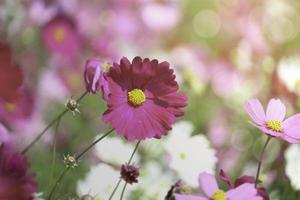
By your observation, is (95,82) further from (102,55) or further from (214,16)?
(214,16)

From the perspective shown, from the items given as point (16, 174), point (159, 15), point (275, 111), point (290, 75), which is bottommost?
point (16, 174)

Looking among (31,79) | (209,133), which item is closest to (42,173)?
(209,133)

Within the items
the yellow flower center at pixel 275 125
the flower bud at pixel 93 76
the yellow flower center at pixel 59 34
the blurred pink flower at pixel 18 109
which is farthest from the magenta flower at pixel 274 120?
the yellow flower center at pixel 59 34

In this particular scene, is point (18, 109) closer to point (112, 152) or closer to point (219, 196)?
point (112, 152)

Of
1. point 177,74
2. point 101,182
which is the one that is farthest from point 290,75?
point 101,182

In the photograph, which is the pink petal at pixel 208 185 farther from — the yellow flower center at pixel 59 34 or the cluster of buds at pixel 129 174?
the yellow flower center at pixel 59 34

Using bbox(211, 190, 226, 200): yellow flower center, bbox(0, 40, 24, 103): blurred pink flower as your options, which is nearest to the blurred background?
bbox(0, 40, 24, 103): blurred pink flower
